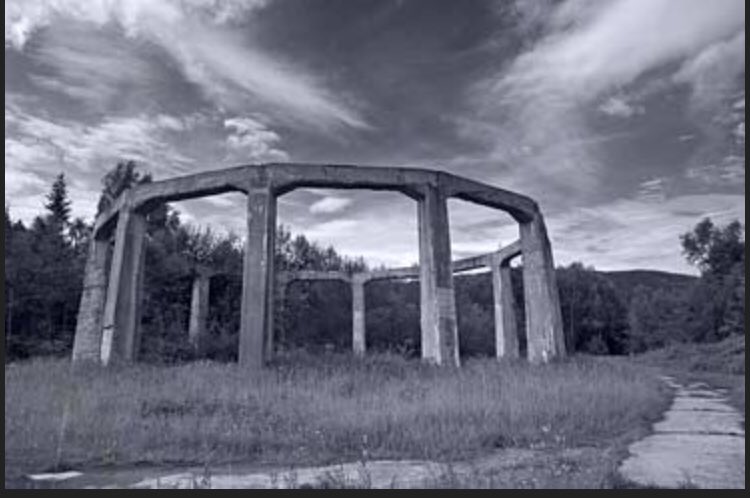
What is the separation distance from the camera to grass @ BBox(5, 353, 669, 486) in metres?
6.11

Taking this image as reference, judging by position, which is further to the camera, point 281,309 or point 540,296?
point 281,309

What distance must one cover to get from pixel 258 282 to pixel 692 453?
32.7 feet

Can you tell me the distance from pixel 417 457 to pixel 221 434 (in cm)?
234

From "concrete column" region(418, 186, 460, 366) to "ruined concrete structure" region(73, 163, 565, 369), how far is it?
2cm

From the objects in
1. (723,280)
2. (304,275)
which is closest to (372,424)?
(304,275)

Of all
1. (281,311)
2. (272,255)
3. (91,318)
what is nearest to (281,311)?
(281,311)

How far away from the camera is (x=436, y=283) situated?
47.8 ft

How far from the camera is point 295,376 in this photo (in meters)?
12.1

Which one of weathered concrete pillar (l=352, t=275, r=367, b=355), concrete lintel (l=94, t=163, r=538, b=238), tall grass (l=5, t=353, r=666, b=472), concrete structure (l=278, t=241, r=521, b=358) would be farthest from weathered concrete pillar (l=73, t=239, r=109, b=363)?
weathered concrete pillar (l=352, t=275, r=367, b=355)

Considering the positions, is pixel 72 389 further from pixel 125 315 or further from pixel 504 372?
pixel 504 372

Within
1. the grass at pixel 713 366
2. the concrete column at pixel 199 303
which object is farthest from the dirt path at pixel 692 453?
the concrete column at pixel 199 303

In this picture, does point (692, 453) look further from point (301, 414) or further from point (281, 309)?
point (281, 309)

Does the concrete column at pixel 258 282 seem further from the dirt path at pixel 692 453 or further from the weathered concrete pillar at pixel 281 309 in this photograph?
the weathered concrete pillar at pixel 281 309

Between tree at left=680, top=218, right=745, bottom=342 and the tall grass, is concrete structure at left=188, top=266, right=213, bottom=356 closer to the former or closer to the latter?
the tall grass
